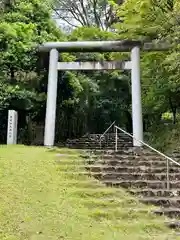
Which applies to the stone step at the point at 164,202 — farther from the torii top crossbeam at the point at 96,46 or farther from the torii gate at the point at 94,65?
the torii top crossbeam at the point at 96,46

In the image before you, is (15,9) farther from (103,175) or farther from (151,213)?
(151,213)

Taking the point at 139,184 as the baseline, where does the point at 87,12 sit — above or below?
above

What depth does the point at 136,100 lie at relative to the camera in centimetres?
1310

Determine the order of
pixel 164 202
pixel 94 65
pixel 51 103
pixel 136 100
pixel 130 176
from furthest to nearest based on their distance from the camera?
pixel 94 65 → pixel 51 103 → pixel 136 100 → pixel 130 176 → pixel 164 202

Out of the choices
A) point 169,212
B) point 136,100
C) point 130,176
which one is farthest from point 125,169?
point 136,100

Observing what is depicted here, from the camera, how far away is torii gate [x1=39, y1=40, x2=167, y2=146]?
13.0 meters

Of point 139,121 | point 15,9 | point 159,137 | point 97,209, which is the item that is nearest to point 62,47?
point 15,9

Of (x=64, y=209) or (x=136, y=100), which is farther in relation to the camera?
(x=136, y=100)

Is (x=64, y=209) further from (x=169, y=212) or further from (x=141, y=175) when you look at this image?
(x=141, y=175)

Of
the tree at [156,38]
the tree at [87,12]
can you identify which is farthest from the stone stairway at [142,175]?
the tree at [87,12]

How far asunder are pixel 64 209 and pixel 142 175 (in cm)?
264

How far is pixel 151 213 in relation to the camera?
6.38m

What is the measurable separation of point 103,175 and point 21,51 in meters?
7.02

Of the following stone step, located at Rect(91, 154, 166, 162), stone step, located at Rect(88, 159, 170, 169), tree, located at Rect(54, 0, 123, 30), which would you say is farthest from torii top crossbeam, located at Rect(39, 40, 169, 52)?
tree, located at Rect(54, 0, 123, 30)
